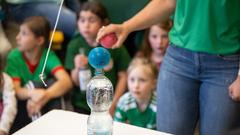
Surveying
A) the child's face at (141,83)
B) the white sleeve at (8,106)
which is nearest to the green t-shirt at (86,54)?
the child's face at (141,83)

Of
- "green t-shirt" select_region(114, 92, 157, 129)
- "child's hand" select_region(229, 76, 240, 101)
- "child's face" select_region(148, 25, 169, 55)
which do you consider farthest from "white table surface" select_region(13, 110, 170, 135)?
"child's face" select_region(148, 25, 169, 55)

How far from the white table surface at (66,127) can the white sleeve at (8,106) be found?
87 centimetres

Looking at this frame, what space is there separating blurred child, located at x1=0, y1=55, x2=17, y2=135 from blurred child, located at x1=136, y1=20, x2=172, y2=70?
0.73 m

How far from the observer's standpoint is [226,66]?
1170 mm

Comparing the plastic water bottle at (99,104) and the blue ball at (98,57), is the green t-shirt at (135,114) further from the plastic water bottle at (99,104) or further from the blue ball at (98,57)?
the blue ball at (98,57)

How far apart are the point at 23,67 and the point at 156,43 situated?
74 cm

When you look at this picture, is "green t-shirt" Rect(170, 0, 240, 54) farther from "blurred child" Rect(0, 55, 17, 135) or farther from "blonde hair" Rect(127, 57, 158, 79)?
"blurred child" Rect(0, 55, 17, 135)

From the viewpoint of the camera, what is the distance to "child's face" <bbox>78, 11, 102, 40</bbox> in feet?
7.45

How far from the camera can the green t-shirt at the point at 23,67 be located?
2242 mm

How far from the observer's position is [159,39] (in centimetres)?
225

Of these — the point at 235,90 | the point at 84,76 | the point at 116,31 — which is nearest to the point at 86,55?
the point at 84,76

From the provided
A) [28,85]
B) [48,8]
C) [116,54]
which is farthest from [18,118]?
[48,8]

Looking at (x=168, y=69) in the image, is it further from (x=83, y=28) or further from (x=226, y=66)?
(x=83, y=28)

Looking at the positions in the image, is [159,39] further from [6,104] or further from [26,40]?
[6,104]
